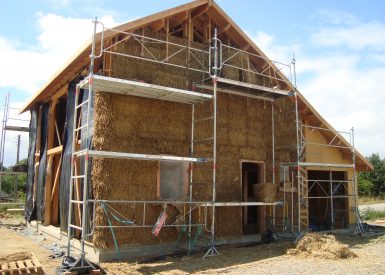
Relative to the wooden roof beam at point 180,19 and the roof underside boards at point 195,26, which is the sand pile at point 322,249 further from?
the wooden roof beam at point 180,19

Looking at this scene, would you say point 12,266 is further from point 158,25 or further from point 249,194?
point 249,194

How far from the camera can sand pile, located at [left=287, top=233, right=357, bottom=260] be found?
9805 mm

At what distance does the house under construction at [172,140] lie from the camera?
9.84m

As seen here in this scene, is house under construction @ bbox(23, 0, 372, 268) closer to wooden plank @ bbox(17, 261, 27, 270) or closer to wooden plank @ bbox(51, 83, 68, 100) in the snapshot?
wooden plank @ bbox(51, 83, 68, 100)

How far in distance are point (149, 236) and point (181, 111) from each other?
349 cm

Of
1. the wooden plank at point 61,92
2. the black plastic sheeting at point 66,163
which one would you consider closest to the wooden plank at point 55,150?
the black plastic sheeting at point 66,163

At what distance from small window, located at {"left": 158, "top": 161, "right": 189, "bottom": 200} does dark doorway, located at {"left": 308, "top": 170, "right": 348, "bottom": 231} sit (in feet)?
20.9

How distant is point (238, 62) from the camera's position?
43.2ft

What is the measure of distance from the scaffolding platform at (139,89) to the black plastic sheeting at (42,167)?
6.22 meters

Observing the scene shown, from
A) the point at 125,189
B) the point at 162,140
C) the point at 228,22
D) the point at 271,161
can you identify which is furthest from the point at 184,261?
the point at 228,22

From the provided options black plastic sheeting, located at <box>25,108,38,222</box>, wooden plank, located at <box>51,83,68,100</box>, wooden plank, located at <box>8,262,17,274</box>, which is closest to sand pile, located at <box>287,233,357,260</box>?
wooden plank, located at <box>8,262,17,274</box>

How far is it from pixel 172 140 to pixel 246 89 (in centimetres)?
314

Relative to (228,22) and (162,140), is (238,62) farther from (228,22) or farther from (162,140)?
(162,140)

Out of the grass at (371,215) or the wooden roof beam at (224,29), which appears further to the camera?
the grass at (371,215)
